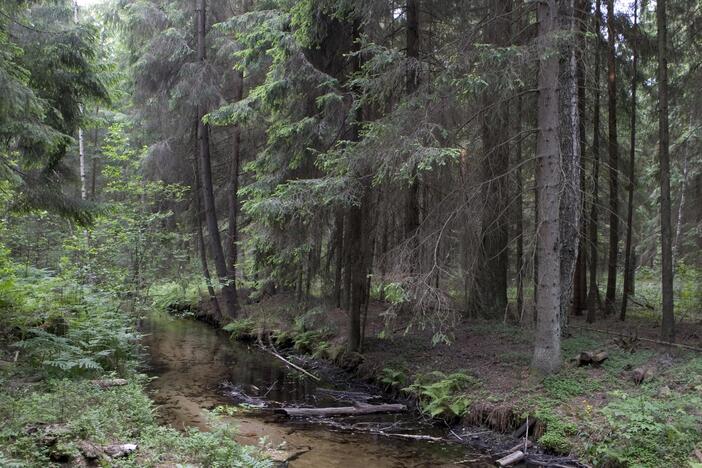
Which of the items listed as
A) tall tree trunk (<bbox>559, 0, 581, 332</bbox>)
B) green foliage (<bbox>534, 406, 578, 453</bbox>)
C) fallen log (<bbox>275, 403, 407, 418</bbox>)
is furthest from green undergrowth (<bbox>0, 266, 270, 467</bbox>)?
tall tree trunk (<bbox>559, 0, 581, 332</bbox>)

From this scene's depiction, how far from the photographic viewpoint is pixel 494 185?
9703 mm

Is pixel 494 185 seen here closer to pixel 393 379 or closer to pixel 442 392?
pixel 442 392

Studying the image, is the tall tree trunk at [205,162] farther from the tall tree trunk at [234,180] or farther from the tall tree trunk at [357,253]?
the tall tree trunk at [357,253]

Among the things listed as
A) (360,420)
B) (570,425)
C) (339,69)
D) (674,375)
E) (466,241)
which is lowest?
(360,420)

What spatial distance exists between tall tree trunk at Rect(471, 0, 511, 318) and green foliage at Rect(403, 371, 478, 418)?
7.90 ft

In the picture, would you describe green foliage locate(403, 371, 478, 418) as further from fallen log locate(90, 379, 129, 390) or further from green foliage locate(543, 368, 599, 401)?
fallen log locate(90, 379, 129, 390)

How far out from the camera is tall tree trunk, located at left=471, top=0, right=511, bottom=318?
923 cm

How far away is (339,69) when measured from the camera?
41.2ft

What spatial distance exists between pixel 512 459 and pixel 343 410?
3.36 m

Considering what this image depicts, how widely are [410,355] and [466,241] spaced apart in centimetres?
306

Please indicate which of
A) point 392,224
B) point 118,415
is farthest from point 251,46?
point 118,415

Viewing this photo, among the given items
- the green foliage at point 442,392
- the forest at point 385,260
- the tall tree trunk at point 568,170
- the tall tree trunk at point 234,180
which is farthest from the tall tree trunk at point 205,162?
the tall tree trunk at point 568,170

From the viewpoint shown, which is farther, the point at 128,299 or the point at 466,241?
the point at 128,299

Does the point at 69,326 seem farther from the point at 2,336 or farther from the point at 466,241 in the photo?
the point at 466,241
